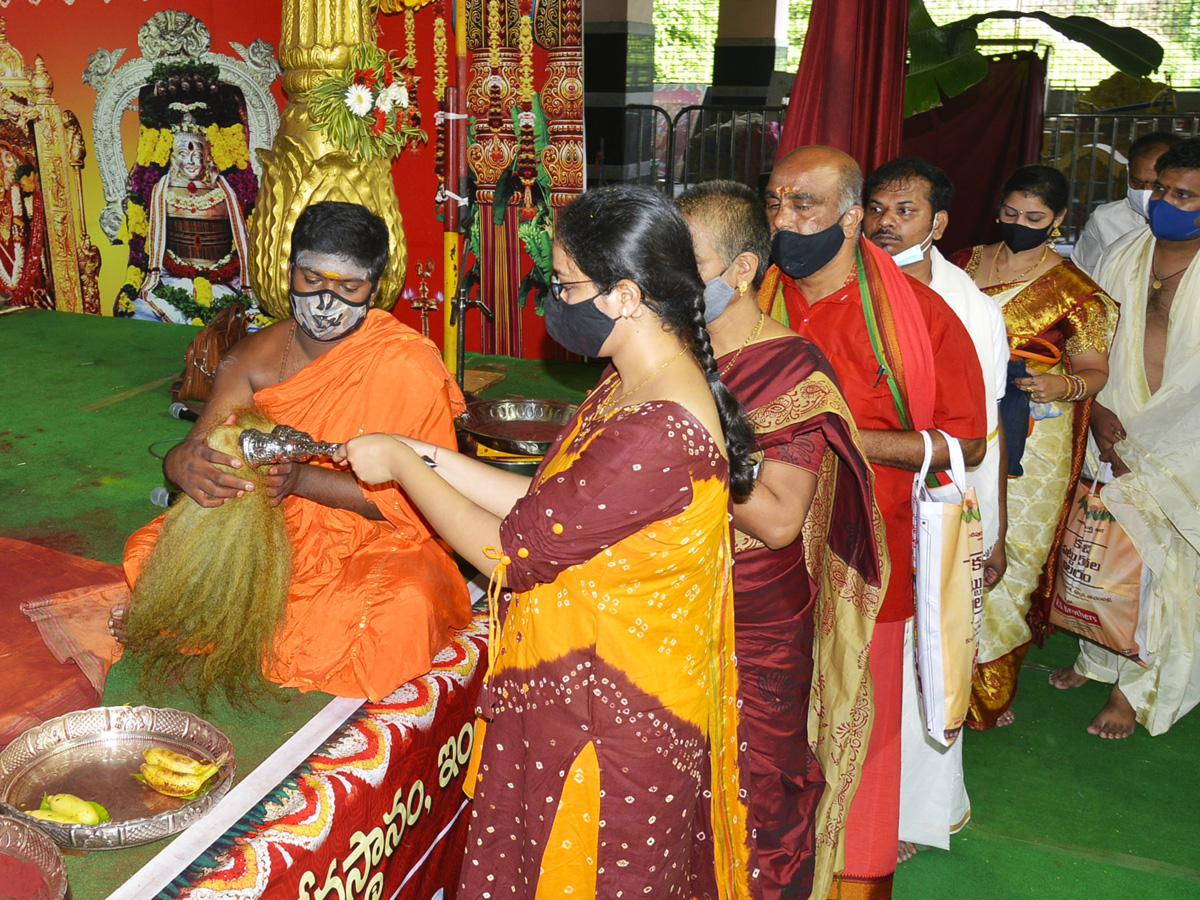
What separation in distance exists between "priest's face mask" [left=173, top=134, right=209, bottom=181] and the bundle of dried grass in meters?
6.30

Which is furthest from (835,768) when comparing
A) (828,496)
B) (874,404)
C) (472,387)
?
(472,387)

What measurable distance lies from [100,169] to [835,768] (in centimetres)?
809

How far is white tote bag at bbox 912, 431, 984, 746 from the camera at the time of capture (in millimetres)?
2826

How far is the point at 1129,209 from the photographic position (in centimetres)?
544

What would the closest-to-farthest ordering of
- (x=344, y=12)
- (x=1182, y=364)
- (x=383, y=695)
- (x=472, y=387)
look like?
(x=383, y=695) < (x=1182, y=364) < (x=344, y=12) < (x=472, y=387)

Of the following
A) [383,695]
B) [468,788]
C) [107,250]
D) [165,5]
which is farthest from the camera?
[107,250]

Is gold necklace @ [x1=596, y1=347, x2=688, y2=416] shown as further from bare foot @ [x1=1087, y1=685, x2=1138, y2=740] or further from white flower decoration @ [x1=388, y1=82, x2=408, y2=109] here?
bare foot @ [x1=1087, y1=685, x2=1138, y2=740]

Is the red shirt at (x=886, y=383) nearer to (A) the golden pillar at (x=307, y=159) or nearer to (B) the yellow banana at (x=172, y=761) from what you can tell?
(B) the yellow banana at (x=172, y=761)

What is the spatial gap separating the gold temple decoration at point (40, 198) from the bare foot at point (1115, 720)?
8.31m

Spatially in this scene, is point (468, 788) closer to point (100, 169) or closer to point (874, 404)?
point (874, 404)

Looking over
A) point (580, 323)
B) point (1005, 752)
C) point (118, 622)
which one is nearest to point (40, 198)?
point (118, 622)

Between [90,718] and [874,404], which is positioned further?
[874,404]

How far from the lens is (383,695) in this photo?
273 cm

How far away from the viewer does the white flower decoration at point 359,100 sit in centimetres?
441
